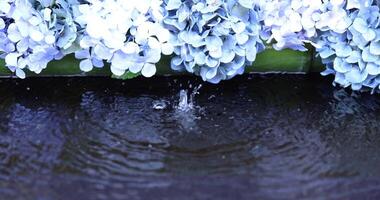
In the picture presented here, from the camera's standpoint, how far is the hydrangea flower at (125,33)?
A: 4.36 feet

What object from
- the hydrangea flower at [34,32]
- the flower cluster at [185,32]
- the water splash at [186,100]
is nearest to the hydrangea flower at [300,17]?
the flower cluster at [185,32]

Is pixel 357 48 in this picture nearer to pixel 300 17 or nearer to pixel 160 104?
pixel 300 17

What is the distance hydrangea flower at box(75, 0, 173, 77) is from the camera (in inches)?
52.3

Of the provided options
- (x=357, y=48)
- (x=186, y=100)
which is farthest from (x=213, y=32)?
(x=357, y=48)

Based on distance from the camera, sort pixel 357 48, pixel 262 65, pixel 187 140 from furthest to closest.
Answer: pixel 262 65 → pixel 357 48 → pixel 187 140

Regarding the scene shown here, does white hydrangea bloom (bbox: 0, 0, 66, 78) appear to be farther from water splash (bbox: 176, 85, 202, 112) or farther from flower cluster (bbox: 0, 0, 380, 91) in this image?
water splash (bbox: 176, 85, 202, 112)

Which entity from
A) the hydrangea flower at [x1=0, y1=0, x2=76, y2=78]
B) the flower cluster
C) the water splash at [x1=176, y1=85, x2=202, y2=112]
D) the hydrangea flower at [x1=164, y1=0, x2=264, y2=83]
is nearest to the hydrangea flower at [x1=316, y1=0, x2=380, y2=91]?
the flower cluster

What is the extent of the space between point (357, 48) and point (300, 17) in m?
0.15

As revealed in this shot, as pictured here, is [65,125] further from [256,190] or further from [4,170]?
[256,190]

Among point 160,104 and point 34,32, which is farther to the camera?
point 160,104

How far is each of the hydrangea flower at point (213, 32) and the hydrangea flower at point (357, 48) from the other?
168 mm

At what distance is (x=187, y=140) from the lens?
131cm

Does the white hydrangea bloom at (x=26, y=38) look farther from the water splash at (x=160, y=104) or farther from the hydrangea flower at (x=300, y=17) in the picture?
the hydrangea flower at (x=300, y=17)

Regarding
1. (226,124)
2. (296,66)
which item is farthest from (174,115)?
(296,66)
